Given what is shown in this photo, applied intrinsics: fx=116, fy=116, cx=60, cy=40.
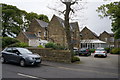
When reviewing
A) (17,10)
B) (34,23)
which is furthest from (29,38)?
(17,10)

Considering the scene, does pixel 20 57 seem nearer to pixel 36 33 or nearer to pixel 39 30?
pixel 39 30

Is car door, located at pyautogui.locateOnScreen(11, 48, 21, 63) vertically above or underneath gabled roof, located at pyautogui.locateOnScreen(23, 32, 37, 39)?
underneath

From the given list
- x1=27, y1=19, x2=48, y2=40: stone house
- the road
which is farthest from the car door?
x1=27, y1=19, x2=48, y2=40: stone house

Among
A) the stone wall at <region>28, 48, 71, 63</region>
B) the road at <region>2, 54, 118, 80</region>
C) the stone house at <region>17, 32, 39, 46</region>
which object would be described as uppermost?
the stone house at <region>17, 32, 39, 46</region>

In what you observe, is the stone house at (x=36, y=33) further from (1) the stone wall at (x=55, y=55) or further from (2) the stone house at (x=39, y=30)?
(1) the stone wall at (x=55, y=55)

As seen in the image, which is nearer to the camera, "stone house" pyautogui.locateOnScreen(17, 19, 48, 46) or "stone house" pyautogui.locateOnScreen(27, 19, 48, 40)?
"stone house" pyautogui.locateOnScreen(17, 19, 48, 46)

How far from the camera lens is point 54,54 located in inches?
514

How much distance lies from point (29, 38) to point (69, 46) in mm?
22020

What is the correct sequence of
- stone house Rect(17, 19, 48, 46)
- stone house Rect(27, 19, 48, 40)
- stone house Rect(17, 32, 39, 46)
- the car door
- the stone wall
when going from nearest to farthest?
the car door, the stone wall, stone house Rect(17, 32, 39, 46), stone house Rect(17, 19, 48, 46), stone house Rect(27, 19, 48, 40)

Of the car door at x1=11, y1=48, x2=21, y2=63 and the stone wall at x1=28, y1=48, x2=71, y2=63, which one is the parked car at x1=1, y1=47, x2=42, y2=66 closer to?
the car door at x1=11, y1=48, x2=21, y2=63

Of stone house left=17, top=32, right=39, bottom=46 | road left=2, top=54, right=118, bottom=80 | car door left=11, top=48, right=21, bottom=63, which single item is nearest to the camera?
road left=2, top=54, right=118, bottom=80

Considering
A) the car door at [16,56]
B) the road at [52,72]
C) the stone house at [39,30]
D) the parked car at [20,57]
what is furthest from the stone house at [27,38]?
the road at [52,72]

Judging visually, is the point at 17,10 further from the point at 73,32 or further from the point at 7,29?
the point at 73,32

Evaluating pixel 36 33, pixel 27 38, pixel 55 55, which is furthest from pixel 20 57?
pixel 36 33
